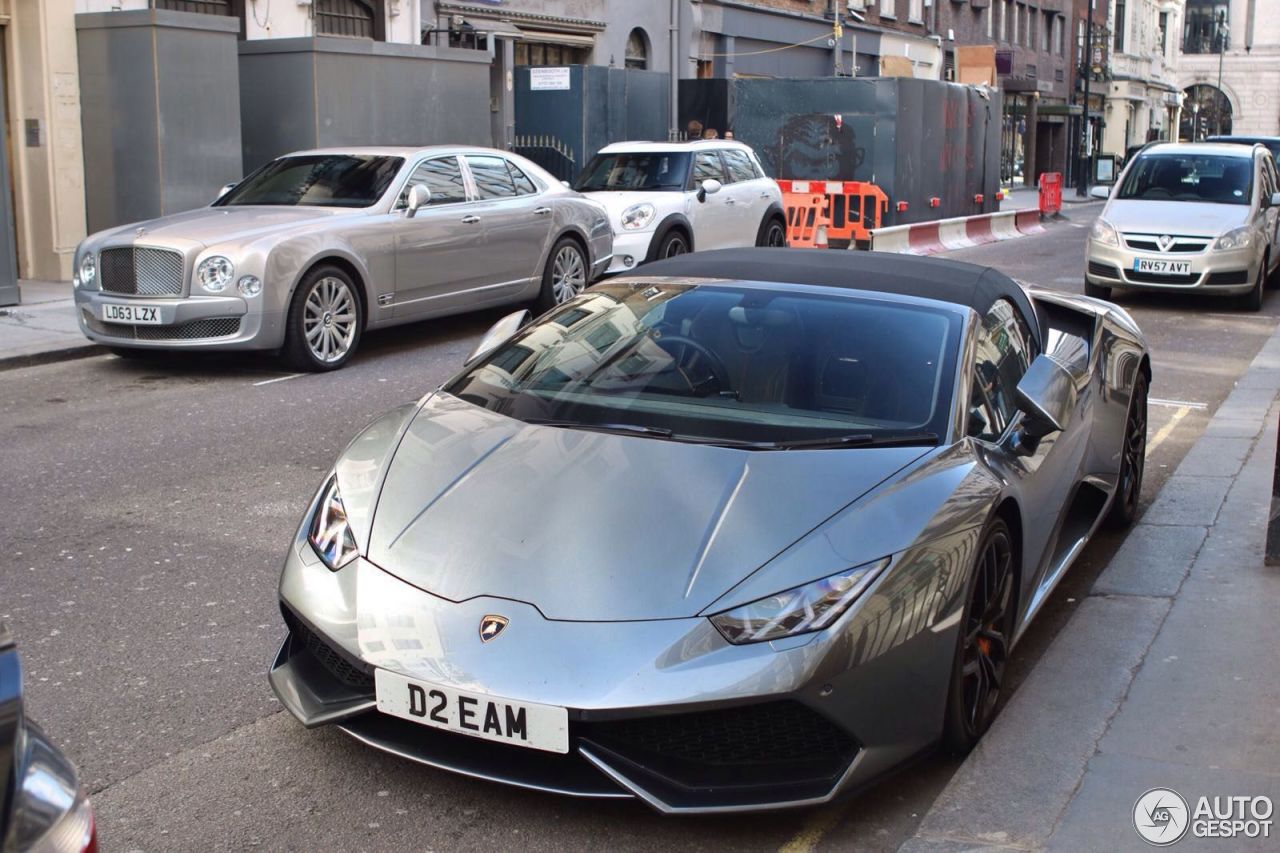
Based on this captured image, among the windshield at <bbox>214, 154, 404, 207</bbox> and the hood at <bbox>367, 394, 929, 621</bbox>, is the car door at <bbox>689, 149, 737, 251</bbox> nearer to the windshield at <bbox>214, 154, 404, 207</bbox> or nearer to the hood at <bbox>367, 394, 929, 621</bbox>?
the windshield at <bbox>214, 154, 404, 207</bbox>

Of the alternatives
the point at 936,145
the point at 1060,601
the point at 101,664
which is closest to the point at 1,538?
the point at 101,664

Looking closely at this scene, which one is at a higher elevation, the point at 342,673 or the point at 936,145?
the point at 936,145

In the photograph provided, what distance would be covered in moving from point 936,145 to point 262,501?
2080cm

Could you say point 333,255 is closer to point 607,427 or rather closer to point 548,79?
point 607,427

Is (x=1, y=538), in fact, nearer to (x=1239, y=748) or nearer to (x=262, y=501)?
(x=262, y=501)

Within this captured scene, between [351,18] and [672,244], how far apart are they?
7865mm

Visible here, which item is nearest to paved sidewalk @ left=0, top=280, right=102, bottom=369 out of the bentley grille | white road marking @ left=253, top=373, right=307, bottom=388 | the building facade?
the bentley grille

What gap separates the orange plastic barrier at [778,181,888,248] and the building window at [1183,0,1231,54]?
8627 centimetres

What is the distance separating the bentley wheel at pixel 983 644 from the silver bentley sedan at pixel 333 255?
7047 mm

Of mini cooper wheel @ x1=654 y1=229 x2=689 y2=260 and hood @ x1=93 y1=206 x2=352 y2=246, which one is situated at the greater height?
hood @ x1=93 y1=206 x2=352 y2=246

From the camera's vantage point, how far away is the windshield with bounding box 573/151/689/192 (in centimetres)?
1596

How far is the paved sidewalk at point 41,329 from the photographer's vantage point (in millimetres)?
11266

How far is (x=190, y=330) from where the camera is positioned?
403 inches

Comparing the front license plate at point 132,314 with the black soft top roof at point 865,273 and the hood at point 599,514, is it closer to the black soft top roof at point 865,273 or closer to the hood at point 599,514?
the black soft top roof at point 865,273
